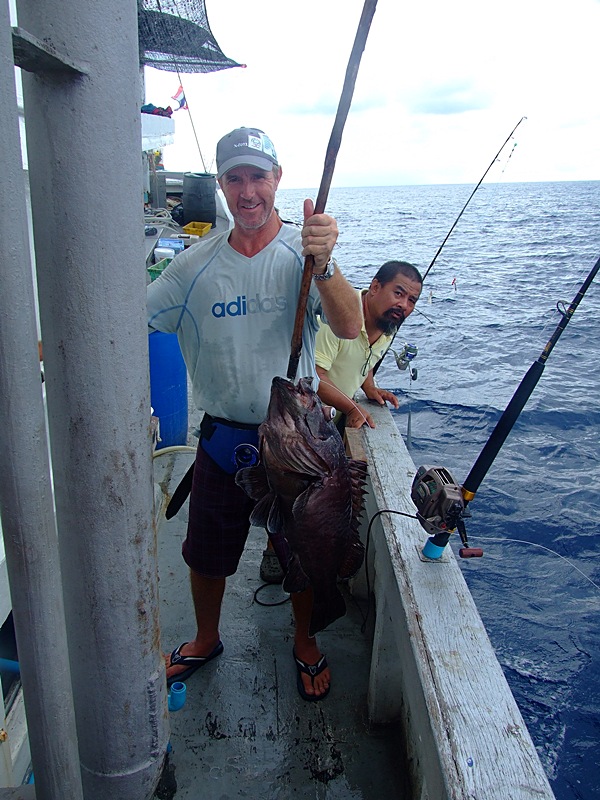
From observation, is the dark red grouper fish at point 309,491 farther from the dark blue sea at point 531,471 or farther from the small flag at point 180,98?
the small flag at point 180,98

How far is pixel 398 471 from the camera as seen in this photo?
3014 millimetres

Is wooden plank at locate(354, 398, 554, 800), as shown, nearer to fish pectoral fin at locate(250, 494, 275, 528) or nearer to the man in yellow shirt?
fish pectoral fin at locate(250, 494, 275, 528)

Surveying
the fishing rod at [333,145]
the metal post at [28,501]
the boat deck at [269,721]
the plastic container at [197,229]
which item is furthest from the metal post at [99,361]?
the plastic container at [197,229]

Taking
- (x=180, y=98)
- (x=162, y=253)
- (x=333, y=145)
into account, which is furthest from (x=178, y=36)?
(x=333, y=145)

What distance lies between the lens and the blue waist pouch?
8.02 ft

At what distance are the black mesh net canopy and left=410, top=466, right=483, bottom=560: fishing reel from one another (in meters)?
12.1

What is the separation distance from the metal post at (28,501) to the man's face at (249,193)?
4.40 ft

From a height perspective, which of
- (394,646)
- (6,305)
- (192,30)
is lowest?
(394,646)

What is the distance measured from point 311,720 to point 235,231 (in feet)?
7.20

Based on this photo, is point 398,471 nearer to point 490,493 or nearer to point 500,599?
point 500,599

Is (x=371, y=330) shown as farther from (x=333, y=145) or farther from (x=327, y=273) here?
(x=333, y=145)

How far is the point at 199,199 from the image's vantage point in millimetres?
10234

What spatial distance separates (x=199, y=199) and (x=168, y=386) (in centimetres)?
682

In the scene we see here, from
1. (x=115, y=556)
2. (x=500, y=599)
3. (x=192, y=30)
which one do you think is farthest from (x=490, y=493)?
(x=192, y=30)
